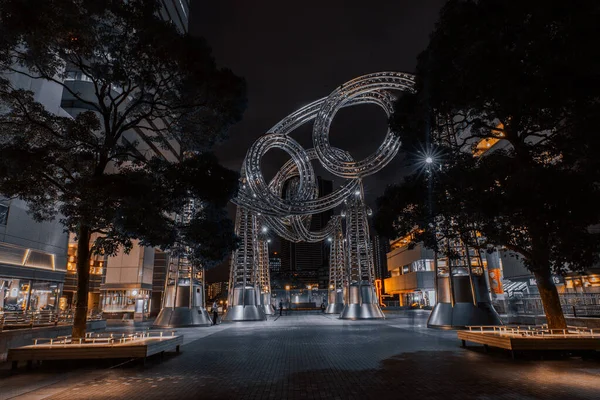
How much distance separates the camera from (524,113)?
12242 mm

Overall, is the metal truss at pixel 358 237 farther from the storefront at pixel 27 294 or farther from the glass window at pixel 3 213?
the glass window at pixel 3 213

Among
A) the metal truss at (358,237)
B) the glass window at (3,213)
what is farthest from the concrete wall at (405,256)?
the glass window at (3,213)

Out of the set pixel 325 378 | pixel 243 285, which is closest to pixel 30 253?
pixel 243 285

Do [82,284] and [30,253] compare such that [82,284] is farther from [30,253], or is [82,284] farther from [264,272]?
[264,272]

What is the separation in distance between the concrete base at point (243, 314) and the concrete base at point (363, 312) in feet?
25.9

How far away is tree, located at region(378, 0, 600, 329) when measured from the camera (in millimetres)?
10461

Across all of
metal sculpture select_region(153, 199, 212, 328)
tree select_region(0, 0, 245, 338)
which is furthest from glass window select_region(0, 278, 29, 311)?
tree select_region(0, 0, 245, 338)

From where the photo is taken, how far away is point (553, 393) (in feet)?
24.2

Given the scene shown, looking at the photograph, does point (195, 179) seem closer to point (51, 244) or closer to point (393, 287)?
point (51, 244)

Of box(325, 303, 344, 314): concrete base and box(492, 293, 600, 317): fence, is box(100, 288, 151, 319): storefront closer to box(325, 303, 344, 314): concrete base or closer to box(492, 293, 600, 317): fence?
box(325, 303, 344, 314): concrete base

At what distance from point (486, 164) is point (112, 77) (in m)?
12.9

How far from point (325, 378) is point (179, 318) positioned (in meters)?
20.4

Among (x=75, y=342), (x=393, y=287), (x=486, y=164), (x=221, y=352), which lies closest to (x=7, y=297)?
(x=75, y=342)

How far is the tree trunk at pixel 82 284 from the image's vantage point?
40.4 ft
